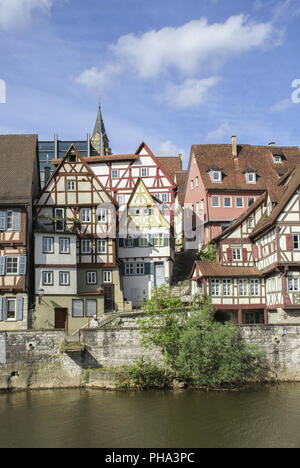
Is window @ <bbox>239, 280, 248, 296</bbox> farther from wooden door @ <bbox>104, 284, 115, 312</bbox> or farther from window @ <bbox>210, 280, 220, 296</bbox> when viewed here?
wooden door @ <bbox>104, 284, 115, 312</bbox>

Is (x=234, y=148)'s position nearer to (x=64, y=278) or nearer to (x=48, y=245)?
(x=48, y=245)

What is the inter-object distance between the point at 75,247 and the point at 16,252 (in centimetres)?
431

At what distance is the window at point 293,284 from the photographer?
3472cm

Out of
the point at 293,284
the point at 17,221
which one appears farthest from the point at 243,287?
the point at 17,221

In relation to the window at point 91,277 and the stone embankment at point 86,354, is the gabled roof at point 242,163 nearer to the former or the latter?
the window at point 91,277

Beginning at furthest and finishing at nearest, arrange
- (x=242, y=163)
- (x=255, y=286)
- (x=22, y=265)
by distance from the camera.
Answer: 1. (x=242, y=163)
2. (x=255, y=286)
3. (x=22, y=265)

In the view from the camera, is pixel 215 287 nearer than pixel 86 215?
Yes

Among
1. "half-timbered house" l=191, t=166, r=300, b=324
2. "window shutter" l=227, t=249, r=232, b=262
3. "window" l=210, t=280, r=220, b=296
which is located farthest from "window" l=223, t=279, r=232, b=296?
"window shutter" l=227, t=249, r=232, b=262

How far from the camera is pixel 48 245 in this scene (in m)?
38.6

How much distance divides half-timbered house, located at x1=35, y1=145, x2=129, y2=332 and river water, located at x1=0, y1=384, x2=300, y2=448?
8.74m

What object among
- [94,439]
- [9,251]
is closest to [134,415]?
[94,439]

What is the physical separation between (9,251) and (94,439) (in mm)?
18301

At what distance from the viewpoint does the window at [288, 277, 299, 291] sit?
3472 centimetres
